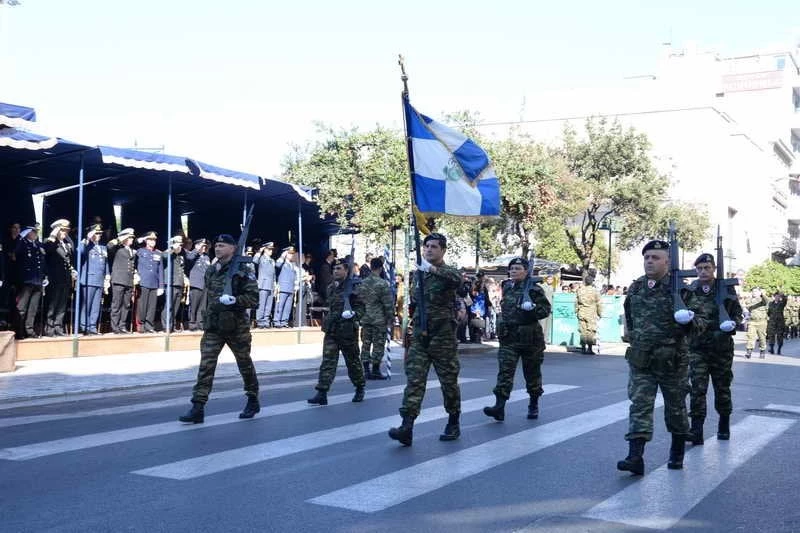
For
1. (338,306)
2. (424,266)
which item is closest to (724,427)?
(424,266)

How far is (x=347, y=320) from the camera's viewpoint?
37.4 feet

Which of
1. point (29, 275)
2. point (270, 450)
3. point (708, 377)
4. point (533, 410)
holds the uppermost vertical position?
point (29, 275)

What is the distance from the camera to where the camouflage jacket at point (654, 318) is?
7336mm

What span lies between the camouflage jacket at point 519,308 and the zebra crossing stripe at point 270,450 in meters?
1.31

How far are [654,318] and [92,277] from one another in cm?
1204

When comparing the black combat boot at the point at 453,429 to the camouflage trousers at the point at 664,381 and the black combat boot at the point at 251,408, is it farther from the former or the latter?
the black combat boot at the point at 251,408

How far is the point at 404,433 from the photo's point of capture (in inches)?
320

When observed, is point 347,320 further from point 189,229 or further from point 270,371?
point 189,229

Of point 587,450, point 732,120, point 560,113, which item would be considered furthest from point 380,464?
point 732,120

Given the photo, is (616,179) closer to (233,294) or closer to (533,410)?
(533,410)

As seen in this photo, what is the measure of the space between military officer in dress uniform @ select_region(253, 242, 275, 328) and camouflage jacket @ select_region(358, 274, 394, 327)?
22.9 feet

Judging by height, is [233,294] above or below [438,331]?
above

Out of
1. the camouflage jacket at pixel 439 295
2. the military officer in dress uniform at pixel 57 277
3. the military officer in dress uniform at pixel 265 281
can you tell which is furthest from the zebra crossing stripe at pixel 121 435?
the military officer in dress uniform at pixel 265 281

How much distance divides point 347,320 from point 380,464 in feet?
13.7
